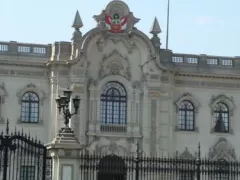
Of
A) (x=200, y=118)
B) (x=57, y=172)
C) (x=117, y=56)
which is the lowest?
(x=57, y=172)

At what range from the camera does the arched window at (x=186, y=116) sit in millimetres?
50906

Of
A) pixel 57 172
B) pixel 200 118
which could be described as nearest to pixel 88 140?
pixel 200 118

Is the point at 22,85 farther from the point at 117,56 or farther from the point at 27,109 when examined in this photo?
the point at 117,56

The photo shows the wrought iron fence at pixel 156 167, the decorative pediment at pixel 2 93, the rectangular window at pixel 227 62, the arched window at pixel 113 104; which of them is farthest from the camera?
the rectangular window at pixel 227 62

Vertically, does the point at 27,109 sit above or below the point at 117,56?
below

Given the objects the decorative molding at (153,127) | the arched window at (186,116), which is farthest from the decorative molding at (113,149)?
the arched window at (186,116)

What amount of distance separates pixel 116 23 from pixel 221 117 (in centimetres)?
900

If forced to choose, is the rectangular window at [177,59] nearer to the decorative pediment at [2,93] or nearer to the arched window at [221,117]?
the arched window at [221,117]

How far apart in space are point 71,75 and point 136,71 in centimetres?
416

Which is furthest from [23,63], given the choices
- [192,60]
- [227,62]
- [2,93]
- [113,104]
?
[227,62]

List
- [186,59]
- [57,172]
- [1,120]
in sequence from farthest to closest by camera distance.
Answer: [186,59] → [1,120] → [57,172]

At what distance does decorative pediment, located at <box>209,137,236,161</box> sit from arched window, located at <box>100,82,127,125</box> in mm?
6077

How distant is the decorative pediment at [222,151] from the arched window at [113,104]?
6077mm

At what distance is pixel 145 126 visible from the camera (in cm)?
4903
